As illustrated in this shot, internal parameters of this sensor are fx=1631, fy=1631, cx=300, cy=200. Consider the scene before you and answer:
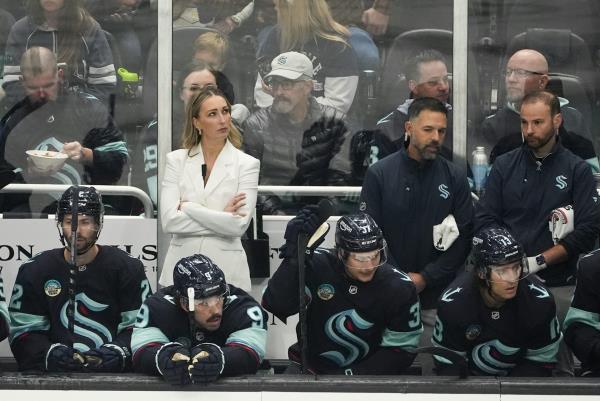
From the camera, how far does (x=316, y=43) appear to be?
8.08 metres

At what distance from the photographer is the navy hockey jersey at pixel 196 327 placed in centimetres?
728

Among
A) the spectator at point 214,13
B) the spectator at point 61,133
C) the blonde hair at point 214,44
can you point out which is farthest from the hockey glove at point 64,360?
the spectator at point 214,13

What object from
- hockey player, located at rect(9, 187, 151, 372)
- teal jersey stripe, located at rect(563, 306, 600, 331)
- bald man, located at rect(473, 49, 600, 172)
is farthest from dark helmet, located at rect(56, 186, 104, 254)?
teal jersey stripe, located at rect(563, 306, 600, 331)

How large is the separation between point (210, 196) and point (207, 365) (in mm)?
1111

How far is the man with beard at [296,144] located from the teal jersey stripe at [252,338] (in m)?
0.98

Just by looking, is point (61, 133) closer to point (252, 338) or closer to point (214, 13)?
point (214, 13)

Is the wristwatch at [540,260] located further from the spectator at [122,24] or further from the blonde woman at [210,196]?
the spectator at [122,24]

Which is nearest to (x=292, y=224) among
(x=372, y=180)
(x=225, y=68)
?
(x=372, y=180)

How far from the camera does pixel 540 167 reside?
25.6ft

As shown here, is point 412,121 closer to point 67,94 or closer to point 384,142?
point 384,142

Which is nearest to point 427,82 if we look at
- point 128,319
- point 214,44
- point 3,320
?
point 214,44

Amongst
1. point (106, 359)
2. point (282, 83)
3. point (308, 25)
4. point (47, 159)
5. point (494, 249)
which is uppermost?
point (308, 25)

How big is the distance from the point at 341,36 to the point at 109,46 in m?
1.15

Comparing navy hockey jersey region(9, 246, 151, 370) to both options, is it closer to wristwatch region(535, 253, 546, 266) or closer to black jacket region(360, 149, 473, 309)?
black jacket region(360, 149, 473, 309)
